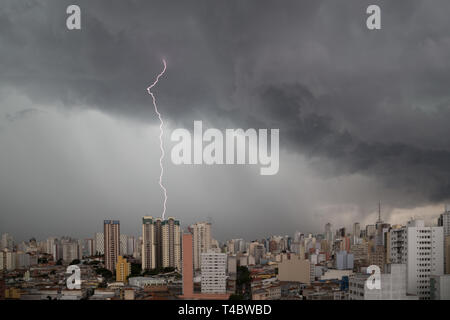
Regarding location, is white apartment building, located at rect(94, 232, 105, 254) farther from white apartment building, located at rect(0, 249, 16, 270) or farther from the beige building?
the beige building

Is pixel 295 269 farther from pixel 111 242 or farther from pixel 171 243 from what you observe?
pixel 111 242

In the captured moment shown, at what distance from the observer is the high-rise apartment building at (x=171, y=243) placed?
13.9 ft

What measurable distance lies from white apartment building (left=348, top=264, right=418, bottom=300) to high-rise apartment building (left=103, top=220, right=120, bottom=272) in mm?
2374

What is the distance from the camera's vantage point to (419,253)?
386 cm

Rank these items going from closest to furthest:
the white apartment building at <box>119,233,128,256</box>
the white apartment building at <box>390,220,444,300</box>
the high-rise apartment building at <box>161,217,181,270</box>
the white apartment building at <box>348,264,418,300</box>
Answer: the white apartment building at <box>348,264,418,300</box>, the white apartment building at <box>390,220,444,300</box>, the high-rise apartment building at <box>161,217,181,270</box>, the white apartment building at <box>119,233,128,256</box>

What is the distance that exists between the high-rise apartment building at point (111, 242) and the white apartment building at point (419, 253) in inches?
109

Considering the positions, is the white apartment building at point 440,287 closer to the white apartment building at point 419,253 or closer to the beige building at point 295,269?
the white apartment building at point 419,253

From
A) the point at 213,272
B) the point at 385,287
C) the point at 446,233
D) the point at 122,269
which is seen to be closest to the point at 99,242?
the point at 122,269

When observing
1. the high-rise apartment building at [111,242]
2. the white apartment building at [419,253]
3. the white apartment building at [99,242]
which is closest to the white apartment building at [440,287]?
the white apartment building at [419,253]

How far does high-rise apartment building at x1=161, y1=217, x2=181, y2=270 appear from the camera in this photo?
13.9 ft

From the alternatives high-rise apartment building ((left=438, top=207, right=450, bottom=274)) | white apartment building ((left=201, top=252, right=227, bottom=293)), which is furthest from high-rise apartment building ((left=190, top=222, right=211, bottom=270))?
high-rise apartment building ((left=438, top=207, right=450, bottom=274))

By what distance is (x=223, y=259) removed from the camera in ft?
13.7

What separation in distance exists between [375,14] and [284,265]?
A: 262 centimetres

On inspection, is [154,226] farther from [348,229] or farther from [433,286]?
[433,286]
